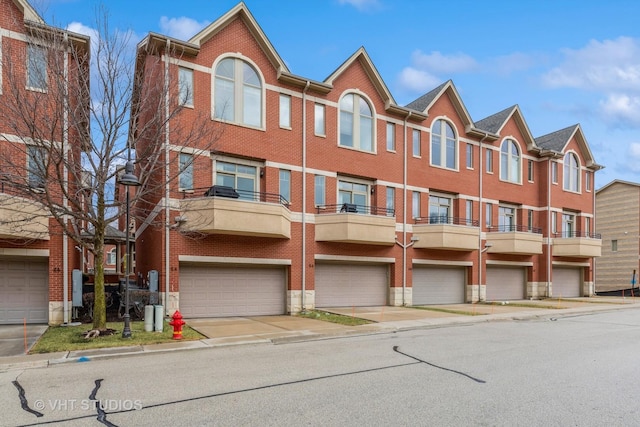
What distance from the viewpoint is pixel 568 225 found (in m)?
33.3

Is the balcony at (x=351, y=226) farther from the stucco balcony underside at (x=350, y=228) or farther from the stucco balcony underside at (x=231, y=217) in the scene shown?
the stucco balcony underside at (x=231, y=217)

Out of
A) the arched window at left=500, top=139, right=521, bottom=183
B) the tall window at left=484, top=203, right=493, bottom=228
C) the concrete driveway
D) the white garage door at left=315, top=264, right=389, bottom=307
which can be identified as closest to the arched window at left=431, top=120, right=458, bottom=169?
the tall window at left=484, top=203, right=493, bottom=228

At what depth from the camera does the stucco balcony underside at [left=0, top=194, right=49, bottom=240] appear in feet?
45.3

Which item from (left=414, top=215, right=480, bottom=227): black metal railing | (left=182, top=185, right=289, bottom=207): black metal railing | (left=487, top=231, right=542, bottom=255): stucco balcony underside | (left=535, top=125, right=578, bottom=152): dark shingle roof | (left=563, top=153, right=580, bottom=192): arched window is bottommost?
(left=487, top=231, right=542, bottom=255): stucco balcony underside

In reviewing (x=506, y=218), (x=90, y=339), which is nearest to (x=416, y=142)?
(x=506, y=218)

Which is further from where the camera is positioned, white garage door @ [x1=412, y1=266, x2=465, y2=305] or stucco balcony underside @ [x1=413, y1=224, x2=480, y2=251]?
white garage door @ [x1=412, y1=266, x2=465, y2=305]

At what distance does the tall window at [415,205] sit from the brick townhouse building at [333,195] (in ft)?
0.33

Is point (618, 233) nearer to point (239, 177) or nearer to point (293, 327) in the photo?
point (239, 177)

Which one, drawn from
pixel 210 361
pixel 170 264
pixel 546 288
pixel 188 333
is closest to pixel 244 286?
pixel 170 264

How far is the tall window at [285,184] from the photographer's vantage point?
20.0 meters

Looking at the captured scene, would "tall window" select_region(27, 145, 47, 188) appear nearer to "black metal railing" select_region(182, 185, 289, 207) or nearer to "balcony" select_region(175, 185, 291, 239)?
"balcony" select_region(175, 185, 291, 239)

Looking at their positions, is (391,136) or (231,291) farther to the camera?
(391,136)

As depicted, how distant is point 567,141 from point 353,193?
1977 centimetres

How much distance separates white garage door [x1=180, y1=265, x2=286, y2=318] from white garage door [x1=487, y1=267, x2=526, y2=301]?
50.7 ft
